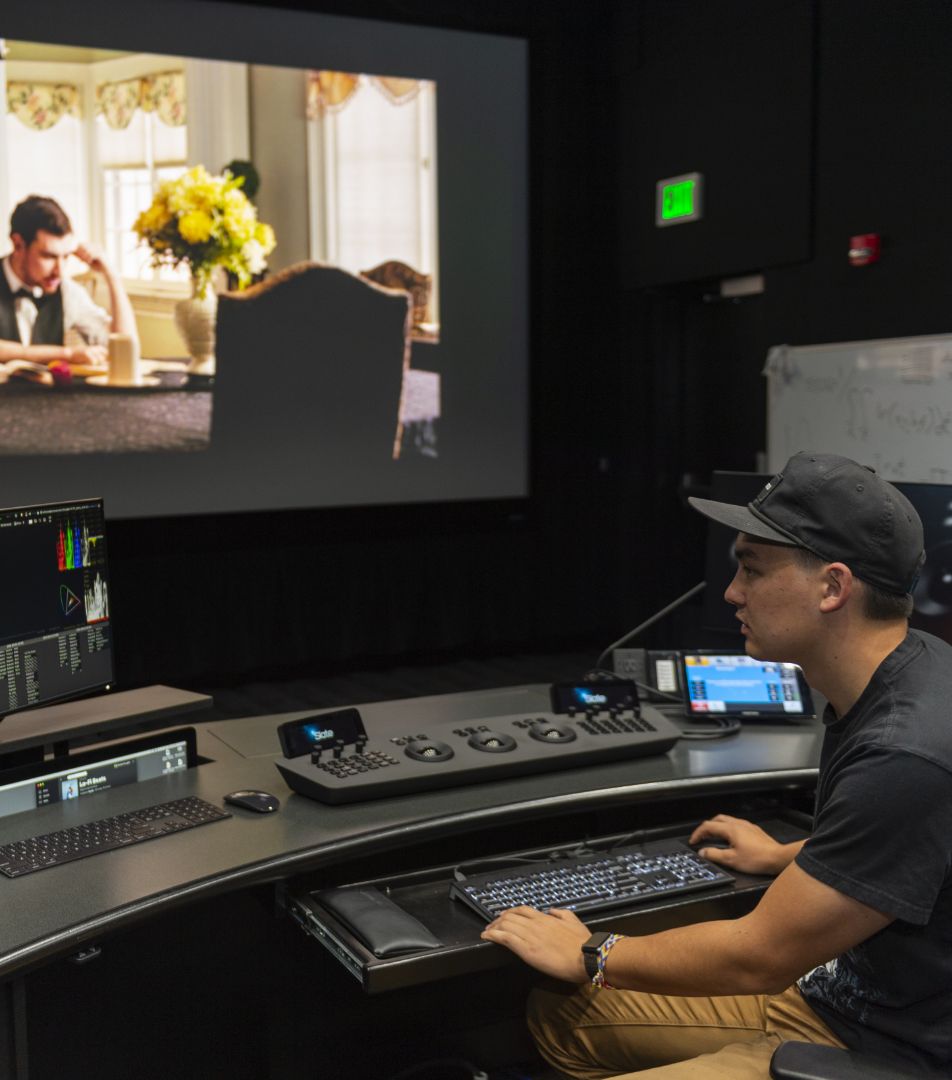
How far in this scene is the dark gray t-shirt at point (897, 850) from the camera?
50.0 inches

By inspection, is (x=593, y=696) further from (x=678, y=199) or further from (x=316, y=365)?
(x=678, y=199)

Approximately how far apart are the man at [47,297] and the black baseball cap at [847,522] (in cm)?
423

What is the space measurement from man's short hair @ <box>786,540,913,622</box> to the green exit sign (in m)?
4.49

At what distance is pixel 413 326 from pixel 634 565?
1719 millimetres

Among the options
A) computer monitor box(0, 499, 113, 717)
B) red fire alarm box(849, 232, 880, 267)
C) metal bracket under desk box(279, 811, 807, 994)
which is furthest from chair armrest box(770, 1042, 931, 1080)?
red fire alarm box(849, 232, 880, 267)

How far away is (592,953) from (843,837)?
0.39 m

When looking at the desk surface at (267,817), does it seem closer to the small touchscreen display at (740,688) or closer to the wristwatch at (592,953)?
the small touchscreen display at (740,688)

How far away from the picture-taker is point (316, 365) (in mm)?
5613

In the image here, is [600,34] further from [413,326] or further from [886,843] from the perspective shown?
[886,843]

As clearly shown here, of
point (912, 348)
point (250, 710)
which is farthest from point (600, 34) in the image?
point (250, 710)

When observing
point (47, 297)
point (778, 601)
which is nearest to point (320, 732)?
point (778, 601)

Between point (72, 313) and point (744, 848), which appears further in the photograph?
point (72, 313)

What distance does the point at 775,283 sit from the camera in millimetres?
5285

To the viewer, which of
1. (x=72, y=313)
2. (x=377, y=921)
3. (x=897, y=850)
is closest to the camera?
(x=897, y=850)
